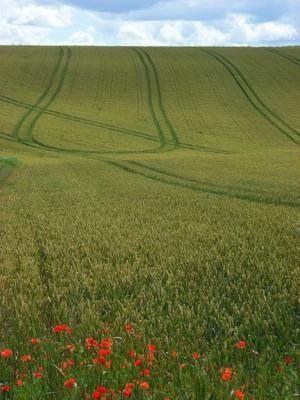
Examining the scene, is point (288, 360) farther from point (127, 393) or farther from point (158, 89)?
point (158, 89)

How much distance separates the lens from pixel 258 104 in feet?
219

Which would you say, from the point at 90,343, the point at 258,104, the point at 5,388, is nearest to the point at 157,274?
the point at 90,343

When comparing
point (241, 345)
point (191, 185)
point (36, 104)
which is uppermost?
point (36, 104)

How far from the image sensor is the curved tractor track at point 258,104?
2194 inches

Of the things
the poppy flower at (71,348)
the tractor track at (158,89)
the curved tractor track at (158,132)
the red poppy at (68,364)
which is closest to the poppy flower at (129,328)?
the poppy flower at (71,348)

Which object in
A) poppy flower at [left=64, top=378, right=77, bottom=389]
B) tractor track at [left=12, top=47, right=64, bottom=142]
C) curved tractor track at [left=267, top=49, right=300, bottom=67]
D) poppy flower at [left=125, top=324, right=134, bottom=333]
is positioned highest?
curved tractor track at [left=267, top=49, right=300, bottom=67]

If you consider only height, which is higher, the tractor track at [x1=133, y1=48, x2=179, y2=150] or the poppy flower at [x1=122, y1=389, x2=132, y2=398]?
the tractor track at [x1=133, y1=48, x2=179, y2=150]

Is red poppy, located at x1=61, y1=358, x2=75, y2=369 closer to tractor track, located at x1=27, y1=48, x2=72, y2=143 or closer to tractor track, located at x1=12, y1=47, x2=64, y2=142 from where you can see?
tractor track, located at x1=12, y1=47, x2=64, y2=142

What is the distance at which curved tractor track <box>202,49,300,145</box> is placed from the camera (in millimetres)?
55719

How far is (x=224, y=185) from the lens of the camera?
22.0 meters

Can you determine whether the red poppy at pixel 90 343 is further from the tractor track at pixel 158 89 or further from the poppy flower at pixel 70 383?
the tractor track at pixel 158 89

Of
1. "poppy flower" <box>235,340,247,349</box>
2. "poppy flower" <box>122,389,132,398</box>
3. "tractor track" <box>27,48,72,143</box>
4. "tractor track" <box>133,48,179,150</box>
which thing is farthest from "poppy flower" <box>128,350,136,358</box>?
"tractor track" <box>27,48,72,143</box>

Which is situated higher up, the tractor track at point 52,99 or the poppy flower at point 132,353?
the tractor track at point 52,99

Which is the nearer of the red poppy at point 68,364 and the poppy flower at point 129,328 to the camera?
the red poppy at point 68,364
